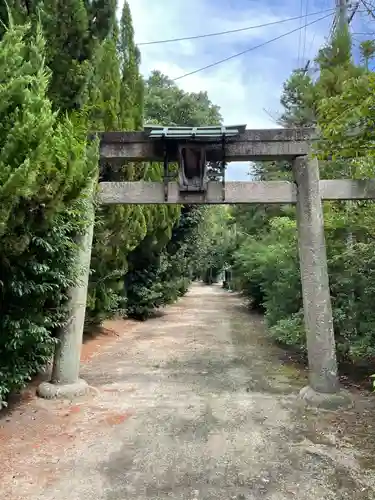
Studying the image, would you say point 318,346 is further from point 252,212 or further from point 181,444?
point 252,212

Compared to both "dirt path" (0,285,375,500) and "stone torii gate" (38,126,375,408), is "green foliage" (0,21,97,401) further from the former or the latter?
"dirt path" (0,285,375,500)

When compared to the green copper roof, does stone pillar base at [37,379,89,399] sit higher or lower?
lower

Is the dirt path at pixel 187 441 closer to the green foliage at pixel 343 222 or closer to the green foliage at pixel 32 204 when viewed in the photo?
the green foliage at pixel 32 204

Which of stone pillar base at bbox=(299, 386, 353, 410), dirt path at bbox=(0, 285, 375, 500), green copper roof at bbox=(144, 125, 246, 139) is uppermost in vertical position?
green copper roof at bbox=(144, 125, 246, 139)

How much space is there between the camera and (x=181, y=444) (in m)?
Result: 3.68

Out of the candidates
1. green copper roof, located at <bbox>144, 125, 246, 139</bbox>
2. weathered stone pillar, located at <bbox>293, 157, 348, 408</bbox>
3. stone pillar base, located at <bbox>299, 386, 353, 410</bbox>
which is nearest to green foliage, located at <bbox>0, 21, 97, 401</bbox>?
green copper roof, located at <bbox>144, 125, 246, 139</bbox>

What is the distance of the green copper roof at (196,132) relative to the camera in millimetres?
4969

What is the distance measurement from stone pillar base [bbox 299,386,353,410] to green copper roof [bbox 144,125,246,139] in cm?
352

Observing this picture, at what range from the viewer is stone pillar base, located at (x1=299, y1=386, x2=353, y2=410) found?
4695mm

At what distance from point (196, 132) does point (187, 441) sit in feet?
12.0

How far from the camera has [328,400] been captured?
15.5 ft

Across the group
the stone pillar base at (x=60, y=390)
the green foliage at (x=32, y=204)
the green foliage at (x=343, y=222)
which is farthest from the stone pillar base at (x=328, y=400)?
the green foliage at (x=32, y=204)

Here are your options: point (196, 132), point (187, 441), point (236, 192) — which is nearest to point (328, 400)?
point (187, 441)

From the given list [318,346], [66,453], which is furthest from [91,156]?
[318,346]
